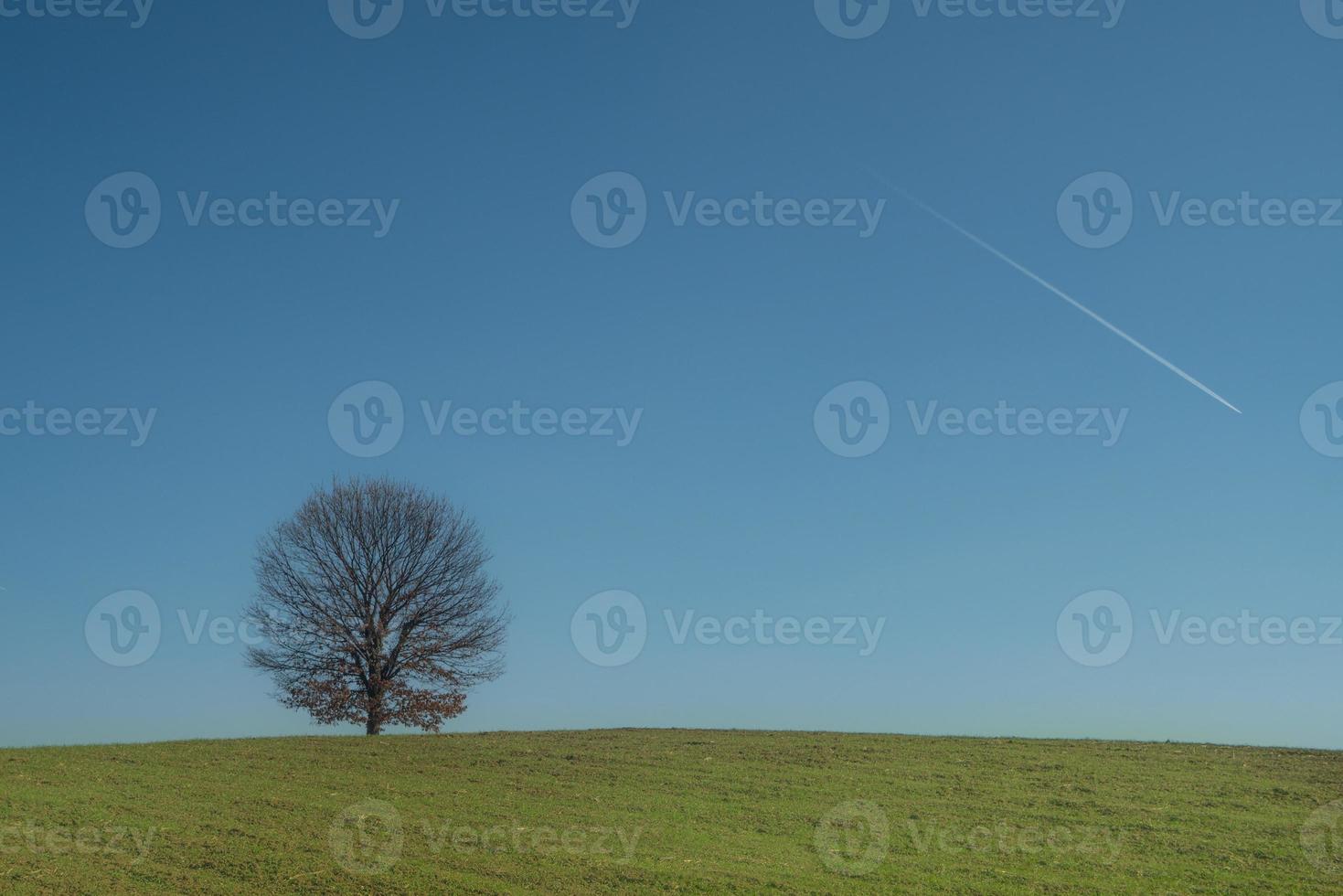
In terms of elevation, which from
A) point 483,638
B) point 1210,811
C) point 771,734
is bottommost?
point 1210,811

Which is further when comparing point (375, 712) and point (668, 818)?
point (375, 712)

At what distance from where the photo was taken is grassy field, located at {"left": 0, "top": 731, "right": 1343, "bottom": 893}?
1805cm

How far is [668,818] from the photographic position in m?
22.6

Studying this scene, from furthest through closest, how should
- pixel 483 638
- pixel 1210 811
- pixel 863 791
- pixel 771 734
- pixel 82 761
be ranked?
pixel 483 638 → pixel 771 734 → pixel 82 761 → pixel 863 791 → pixel 1210 811

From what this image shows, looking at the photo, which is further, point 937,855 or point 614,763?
point 614,763

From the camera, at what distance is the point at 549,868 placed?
720 inches

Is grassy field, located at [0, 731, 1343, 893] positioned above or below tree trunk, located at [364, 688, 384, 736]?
below

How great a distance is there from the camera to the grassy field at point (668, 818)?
18047 millimetres

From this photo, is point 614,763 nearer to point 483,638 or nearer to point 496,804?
point 496,804

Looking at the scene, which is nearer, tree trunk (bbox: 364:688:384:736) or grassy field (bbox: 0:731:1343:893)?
grassy field (bbox: 0:731:1343:893)

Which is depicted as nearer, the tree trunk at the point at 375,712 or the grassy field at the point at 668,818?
the grassy field at the point at 668,818

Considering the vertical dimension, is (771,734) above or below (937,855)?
above

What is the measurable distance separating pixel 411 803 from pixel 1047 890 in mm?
13512

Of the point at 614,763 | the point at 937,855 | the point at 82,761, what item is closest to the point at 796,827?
the point at 937,855
